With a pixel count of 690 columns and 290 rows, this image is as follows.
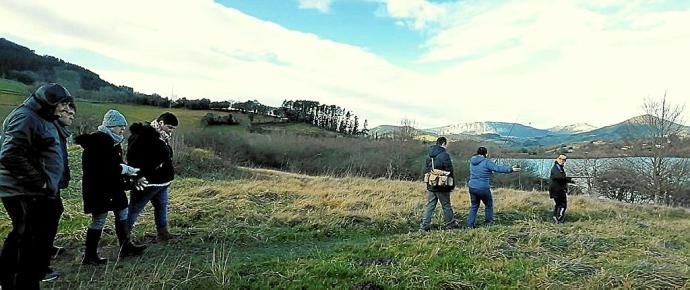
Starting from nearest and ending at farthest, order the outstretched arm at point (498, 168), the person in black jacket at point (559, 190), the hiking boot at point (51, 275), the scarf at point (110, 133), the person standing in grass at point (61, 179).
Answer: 1. the person standing in grass at point (61, 179)
2. the hiking boot at point (51, 275)
3. the scarf at point (110, 133)
4. the outstretched arm at point (498, 168)
5. the person in black jacket at point (559, 190)

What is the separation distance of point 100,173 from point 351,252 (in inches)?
131

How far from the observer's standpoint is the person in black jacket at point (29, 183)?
3.96 m

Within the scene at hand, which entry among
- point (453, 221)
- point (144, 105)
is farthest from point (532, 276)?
point (144, 105)

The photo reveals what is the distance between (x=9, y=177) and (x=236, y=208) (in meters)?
5.45

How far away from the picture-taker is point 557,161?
1137cm

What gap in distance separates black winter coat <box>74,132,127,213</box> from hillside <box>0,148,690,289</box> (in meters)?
0.76

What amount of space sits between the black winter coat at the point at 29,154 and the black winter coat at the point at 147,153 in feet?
6.92

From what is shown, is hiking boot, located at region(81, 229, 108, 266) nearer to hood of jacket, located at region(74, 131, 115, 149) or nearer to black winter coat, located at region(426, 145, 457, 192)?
hood of jacket, located at region(74, 131, 115, 149)

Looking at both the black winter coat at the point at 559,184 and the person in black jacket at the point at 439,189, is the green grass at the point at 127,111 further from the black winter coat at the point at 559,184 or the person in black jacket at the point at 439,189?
the black winter coat at the point at 559,184

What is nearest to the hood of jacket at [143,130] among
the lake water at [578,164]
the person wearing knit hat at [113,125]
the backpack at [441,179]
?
the person wearing knit hat at [113,125]

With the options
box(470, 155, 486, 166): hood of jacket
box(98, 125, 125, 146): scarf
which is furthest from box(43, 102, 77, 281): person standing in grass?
box(470, 155, 486, 166): hood of jacket

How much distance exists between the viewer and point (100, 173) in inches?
217

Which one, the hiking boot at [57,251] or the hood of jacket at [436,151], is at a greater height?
the hood of jacket at [436,151]

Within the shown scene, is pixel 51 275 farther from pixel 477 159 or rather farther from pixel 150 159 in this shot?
pixel 477 159
